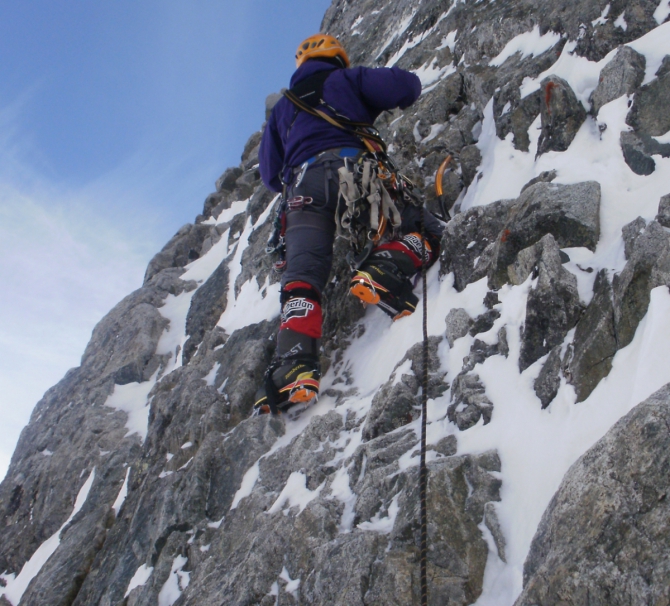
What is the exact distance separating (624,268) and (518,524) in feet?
5.10

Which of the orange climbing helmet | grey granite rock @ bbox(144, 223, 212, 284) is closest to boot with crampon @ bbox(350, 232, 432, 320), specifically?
the orange climbing helmet

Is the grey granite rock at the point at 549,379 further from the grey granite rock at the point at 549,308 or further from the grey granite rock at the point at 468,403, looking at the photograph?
the grey granite rock at the point at 468,403

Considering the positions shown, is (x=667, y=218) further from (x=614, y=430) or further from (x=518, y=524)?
(x=518, y=524)

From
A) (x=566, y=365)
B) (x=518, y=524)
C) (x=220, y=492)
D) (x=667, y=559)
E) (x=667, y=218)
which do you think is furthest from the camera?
(x=220, y=492)

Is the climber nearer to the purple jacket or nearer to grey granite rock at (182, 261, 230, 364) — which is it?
the purple jacket

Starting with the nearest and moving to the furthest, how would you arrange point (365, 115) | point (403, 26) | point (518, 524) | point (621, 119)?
point (518, 524), point (621, 119), point (365, 115), point (403, 26)

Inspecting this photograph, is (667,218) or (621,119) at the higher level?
(621,119)

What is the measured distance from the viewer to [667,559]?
1.70 m

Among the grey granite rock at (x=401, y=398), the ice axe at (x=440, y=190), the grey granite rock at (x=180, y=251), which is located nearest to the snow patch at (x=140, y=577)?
the grey granite rock at (x=401, y=398)

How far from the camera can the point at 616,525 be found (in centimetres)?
191

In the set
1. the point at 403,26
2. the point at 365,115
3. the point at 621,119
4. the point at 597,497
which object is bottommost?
the point at 597,497

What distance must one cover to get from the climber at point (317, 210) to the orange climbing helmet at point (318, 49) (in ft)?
0.04

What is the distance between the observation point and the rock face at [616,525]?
1.76 m

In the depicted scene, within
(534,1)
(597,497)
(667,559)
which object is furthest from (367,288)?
(534,1)
